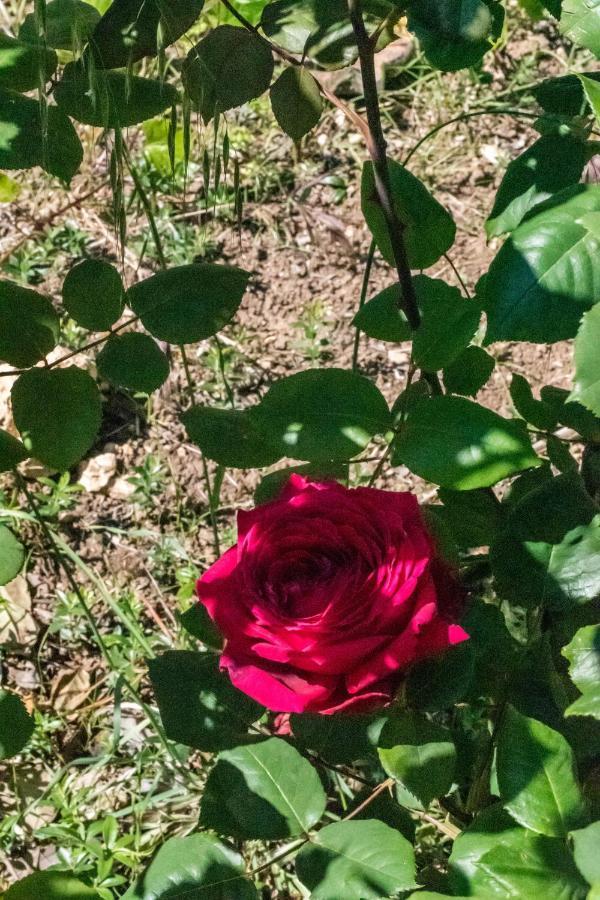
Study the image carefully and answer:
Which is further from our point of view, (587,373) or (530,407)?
(530,407)

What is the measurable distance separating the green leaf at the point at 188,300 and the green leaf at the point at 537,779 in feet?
1.60

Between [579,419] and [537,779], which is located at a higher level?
[579,419]

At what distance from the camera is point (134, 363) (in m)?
1.04

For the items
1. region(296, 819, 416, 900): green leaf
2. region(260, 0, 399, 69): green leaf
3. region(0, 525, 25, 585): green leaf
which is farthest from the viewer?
region(0, 525, 25, 585): green leaf

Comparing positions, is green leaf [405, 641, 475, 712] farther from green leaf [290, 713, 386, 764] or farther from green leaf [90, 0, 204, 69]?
green leaf [90, 0, 204, 69]

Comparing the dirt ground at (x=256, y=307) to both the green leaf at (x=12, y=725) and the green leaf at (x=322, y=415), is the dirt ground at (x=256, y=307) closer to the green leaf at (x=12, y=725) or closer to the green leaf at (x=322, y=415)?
the green leaf at (x=12, y=725)

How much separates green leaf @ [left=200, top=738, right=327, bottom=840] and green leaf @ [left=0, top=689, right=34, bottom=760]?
0.20 m

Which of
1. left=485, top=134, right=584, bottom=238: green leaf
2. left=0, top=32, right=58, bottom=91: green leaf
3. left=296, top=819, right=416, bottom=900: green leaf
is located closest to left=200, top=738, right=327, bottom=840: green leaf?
left=296, top=819, right=416, bottom=900: green leaf

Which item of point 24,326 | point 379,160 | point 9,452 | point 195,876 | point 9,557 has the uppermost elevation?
point 379,160

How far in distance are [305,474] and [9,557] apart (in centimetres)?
33

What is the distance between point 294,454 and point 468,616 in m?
0.28

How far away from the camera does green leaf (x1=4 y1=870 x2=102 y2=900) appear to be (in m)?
0.92

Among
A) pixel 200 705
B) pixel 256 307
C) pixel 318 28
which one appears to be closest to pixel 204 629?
pixel 200 705

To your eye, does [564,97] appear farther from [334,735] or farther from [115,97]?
[334,735]
